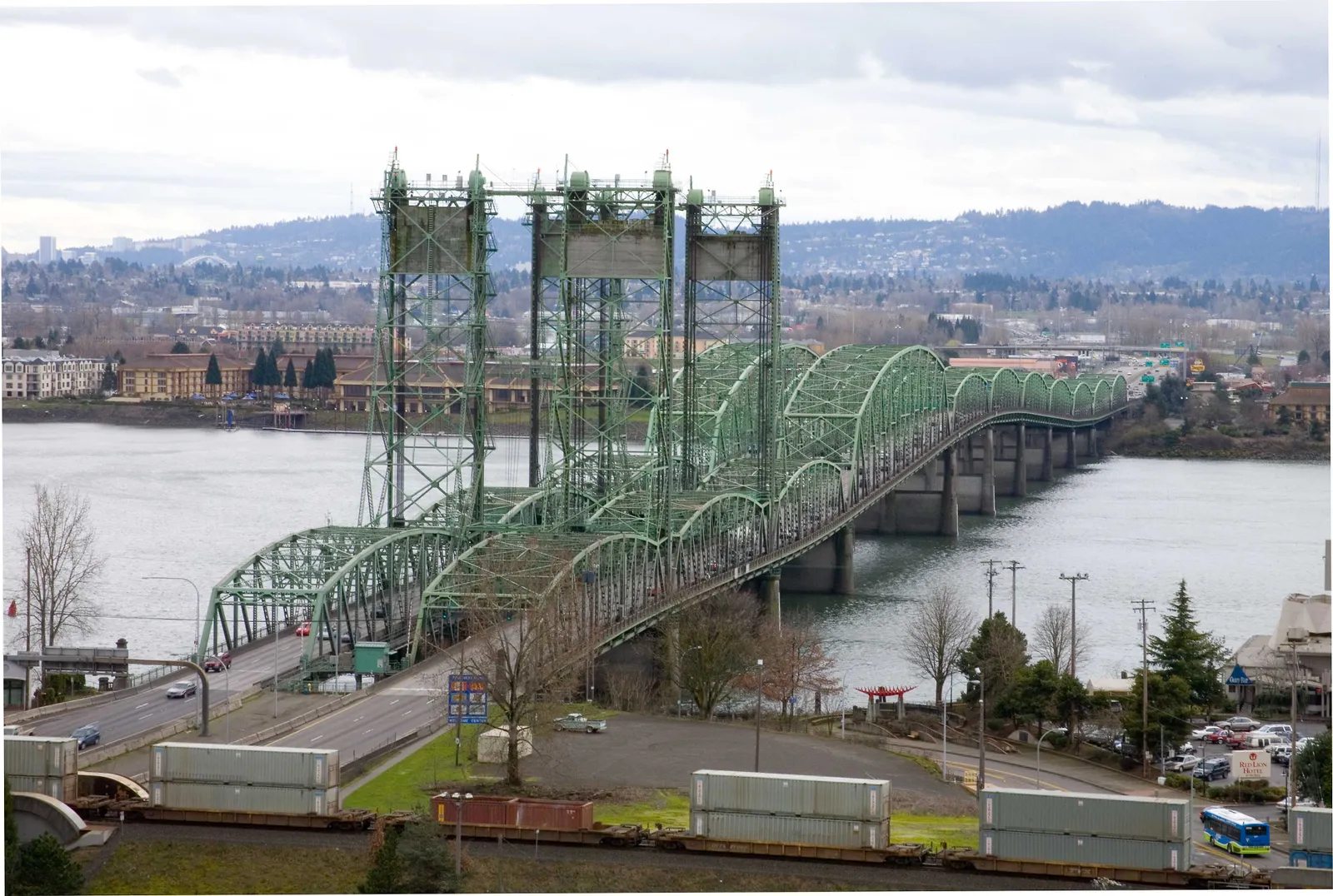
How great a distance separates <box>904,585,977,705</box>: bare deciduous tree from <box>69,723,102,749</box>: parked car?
2748 cm

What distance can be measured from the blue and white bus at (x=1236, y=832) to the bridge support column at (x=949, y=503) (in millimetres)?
78963

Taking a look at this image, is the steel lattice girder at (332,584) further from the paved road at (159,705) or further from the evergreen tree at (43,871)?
the evergreen tree at (43,871)

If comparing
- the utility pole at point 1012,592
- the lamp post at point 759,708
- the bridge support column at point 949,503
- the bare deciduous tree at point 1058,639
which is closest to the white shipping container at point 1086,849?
the lamp post at point 759,708

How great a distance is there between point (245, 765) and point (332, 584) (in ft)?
69.4

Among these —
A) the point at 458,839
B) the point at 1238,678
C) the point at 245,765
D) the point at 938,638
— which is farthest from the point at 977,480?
the point at 458,839

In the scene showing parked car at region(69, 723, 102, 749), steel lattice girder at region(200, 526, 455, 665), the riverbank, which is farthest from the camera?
the riverbank

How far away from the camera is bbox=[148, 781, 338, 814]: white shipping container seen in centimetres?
4553

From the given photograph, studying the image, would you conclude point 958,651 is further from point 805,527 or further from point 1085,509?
point 1085,509

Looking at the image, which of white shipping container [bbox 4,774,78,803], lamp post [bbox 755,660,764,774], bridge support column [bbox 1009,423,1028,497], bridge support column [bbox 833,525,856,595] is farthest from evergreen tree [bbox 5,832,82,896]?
bridge support column [bbox 1009,423,1028,497]

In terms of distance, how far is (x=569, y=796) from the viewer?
48.5 metres

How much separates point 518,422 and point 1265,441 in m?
63.6

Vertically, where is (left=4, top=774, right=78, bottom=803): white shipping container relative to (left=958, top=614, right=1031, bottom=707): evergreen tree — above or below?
above

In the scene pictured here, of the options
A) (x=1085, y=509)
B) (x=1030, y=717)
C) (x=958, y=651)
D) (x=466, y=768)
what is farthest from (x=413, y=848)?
(x=1085, y=509)

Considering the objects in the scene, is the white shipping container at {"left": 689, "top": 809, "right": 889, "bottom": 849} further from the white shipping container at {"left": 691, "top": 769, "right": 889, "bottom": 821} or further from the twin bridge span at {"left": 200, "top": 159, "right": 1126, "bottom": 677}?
the twin bridge span at {"left": 200, "top": 159, "right": 1126, "bottom": 677}
